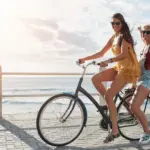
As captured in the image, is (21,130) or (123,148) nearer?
(123,148)

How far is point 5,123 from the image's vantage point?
701 centimetres

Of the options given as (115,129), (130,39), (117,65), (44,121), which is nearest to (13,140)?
(44,121)

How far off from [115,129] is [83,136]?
0.91m

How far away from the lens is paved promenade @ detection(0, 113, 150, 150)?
204 inches

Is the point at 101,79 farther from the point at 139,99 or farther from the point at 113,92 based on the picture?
the point at 139,99

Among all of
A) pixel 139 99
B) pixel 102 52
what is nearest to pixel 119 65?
pixel 102 52

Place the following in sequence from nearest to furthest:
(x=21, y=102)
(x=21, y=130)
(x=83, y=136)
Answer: (x=83, y=136) < (x=21, y=130) < (x=21, y=102)

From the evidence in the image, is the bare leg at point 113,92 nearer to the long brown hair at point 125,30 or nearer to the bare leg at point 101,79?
the bare leg at point 101,79

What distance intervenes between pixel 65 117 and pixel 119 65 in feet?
3.54

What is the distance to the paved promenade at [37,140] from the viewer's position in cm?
519

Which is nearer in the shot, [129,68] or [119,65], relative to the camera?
[129,68]

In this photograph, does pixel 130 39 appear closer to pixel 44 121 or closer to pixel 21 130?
pixel 44 121

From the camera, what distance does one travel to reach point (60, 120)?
5.33 meters

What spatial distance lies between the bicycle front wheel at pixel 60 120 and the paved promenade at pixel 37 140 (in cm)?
14
